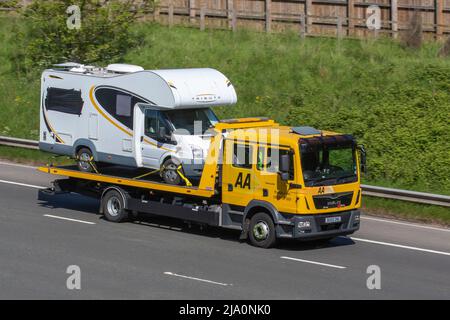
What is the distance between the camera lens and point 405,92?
30469 millimetres

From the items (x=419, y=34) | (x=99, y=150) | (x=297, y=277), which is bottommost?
(x=297, y=277)

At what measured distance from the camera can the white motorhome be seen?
22688 mm

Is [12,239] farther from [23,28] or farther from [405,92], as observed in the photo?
[23,28]

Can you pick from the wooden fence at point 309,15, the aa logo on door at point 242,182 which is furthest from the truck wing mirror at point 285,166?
the wooden fence at point 309,15

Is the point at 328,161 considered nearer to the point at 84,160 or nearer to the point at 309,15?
the point at 84,160

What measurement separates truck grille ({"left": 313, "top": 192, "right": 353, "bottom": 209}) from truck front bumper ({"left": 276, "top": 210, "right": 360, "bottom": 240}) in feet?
0.58

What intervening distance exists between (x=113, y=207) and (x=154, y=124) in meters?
2.16

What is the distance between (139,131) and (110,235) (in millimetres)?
2601

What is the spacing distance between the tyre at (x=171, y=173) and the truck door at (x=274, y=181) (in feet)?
7.98

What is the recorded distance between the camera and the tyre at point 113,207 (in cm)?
2342

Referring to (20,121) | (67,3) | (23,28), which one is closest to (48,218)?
(20,121)

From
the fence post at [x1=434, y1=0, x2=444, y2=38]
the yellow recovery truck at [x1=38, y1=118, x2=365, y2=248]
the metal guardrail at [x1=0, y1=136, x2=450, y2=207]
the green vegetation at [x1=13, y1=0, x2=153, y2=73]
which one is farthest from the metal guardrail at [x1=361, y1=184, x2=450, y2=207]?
the green vegetation at [x1=13, y1=0, x2=153, y2=73]

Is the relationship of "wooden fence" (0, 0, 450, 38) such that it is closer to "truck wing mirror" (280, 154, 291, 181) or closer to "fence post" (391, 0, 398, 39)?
"fence post" (391, 0, 398, 39)

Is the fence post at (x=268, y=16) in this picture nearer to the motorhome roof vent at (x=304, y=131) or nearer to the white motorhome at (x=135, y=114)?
the white motorhome at (x=135, y=114)
